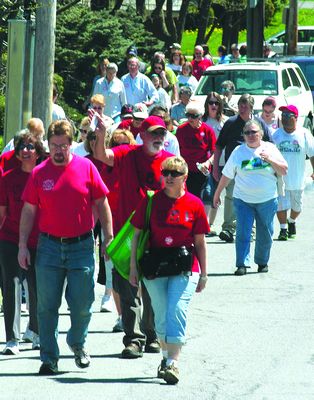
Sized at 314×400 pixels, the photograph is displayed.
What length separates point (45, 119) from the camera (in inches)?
598

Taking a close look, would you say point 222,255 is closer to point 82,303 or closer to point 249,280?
point 249,280

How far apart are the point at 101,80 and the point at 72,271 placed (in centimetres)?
1246

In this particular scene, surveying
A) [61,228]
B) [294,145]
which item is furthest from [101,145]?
[294,145]

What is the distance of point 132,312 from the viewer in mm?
10148

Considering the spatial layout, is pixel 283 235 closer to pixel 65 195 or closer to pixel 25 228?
pixel 25 228

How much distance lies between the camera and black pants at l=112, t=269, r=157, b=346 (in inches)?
397

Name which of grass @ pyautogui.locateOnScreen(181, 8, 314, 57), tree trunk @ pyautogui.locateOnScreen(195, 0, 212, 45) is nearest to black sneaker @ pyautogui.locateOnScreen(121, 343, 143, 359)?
tree trunk @ pyautogui.locateOnScreen(195, 0, 212, 45)

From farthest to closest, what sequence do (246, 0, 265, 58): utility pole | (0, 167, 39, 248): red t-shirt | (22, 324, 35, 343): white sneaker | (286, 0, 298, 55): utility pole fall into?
(286, 0, 298, 55): utility pole, (246, 0, 265, 58): utility pole, (22, 324, 35, 343): white sneaker, (0, 167, 39, 248): red t-shirt

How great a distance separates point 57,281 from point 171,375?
42.9 inches

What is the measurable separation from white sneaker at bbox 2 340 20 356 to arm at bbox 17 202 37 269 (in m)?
0.93

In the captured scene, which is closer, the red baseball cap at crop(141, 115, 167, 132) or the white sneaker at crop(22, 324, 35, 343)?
the red baseball cap at crop(141, 115, 167, 132)

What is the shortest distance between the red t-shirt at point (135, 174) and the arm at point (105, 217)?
72 cm

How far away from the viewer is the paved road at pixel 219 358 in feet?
29.0

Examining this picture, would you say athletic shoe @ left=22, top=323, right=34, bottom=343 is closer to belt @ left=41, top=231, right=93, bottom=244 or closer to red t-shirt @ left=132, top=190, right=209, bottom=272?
belt @ left=41, top=231, right=93, bottom=244
